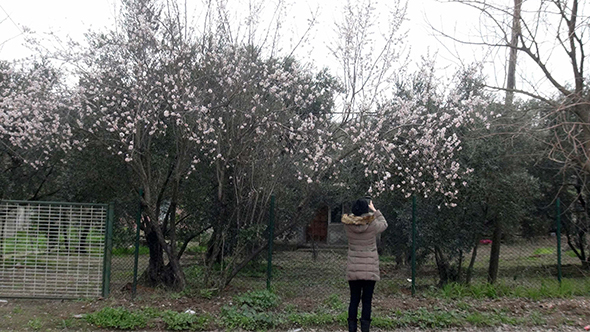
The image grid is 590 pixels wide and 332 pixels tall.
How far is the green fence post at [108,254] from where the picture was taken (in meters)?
8.20

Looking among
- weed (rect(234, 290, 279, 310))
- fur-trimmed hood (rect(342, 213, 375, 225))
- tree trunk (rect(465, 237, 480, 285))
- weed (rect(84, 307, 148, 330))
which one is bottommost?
Result: weed (rect(84, 307, 148, 330))

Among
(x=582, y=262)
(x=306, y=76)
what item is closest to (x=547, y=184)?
(x=582, y=262)

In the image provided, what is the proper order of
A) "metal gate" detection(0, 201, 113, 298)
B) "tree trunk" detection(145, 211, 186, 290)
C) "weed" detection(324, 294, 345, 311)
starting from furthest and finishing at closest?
"tree trunk" detection(145, 211, 186, 290), "metal gate" detection(0, 201, 113, 298), "weed" detection(324, 294, 345, 311)

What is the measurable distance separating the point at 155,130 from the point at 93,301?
2912 mm

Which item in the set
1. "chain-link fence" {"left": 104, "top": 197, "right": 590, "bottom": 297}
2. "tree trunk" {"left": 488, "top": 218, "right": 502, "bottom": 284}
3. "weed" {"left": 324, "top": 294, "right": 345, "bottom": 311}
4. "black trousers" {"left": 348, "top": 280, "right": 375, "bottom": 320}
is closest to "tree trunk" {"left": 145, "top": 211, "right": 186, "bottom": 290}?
"chain-link fence" {"left": 104, "top": 197, "right": 590, "bottom": 297}

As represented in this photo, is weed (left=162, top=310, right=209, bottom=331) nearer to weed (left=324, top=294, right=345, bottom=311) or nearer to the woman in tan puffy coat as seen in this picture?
weed (left=324, top=294, right=345, bottom=311)

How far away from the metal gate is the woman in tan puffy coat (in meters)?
4.25

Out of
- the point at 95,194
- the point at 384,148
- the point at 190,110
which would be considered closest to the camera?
the point at 190,110

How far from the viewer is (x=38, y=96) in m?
8.52

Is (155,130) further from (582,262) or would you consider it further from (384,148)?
(582,262)

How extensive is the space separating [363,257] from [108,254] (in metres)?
4.45

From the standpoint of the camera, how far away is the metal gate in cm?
810

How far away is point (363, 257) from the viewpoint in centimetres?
611

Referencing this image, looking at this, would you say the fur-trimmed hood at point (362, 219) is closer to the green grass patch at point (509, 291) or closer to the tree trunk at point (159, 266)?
the green grass patch at point (509, 291)
